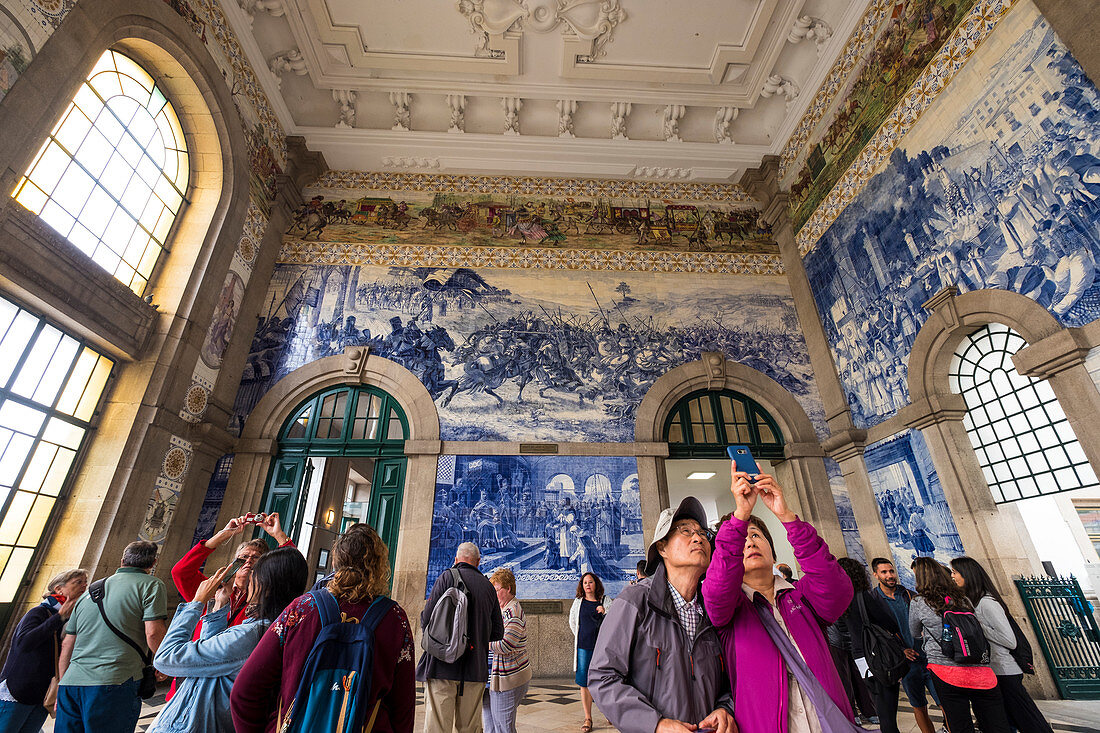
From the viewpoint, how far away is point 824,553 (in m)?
1.79

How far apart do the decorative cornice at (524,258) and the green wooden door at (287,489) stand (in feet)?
13.1

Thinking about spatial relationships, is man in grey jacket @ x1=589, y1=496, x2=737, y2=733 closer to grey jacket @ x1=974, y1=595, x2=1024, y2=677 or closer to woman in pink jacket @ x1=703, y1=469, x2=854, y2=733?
woman in pink jacket @ x1=703, y1=469, x2=854, y2=733

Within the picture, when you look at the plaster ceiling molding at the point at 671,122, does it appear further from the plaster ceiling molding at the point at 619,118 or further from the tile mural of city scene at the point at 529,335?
the tile mural of city scene at the point at 529,335

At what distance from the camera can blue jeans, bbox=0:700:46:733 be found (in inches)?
117

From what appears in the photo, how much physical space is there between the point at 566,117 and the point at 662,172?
2.49 metres

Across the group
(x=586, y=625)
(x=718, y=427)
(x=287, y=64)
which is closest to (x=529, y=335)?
(x=718, y=427)

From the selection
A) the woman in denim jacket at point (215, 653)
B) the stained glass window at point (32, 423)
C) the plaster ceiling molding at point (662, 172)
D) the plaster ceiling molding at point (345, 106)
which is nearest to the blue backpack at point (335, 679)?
the woman in denim jacket at point (215, 653)

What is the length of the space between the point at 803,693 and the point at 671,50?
10809 millimetres

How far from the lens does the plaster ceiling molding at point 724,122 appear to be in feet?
33.9

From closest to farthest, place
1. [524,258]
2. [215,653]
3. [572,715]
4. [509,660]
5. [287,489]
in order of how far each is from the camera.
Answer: [215,653]
[509,660]
[572,715]
[287,489]
[524,258]

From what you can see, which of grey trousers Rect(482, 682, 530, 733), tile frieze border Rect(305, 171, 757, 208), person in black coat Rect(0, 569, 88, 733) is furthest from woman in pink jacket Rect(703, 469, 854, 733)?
tile frieze border Rect(305, 171, 757, 208)

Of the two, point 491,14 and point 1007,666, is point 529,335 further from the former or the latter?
point 1007,666

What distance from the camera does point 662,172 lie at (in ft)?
36.3

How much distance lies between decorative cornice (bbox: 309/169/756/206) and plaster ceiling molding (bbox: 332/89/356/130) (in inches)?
38.4
